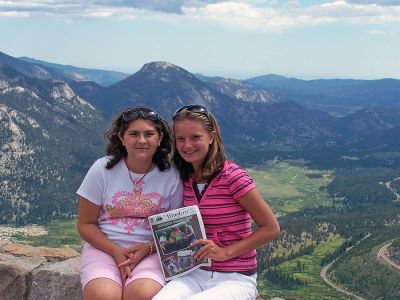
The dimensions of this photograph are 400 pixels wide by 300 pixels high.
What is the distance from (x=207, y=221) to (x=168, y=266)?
128 cm

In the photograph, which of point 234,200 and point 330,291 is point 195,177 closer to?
point 234,200

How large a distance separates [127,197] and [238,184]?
Result: 264 cm

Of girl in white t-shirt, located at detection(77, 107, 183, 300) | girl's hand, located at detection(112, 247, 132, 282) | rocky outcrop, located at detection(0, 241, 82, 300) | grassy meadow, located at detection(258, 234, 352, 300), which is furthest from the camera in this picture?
grassy meadow, located at detection(258, 234, 352, 300)

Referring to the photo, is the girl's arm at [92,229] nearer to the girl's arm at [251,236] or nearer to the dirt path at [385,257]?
the girl's arm at [251,236]

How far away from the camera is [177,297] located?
1121 centimetres

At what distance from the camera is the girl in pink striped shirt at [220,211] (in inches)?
472

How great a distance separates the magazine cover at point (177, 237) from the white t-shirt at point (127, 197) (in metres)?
0.75

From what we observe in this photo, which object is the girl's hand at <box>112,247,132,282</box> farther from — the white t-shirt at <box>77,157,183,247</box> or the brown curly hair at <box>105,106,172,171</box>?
the brown curly hair at <box>105,106,172,171</box>

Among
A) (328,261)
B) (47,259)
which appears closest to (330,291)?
(328,261)

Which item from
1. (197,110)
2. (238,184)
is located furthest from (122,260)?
(197,110)

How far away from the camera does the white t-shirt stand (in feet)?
42.0

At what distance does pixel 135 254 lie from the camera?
1238 centimetres

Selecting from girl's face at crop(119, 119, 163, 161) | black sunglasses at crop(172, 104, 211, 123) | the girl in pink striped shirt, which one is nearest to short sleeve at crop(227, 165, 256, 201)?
the girl in pink striped shirt

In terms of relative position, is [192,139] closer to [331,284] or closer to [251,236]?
[251,236]
